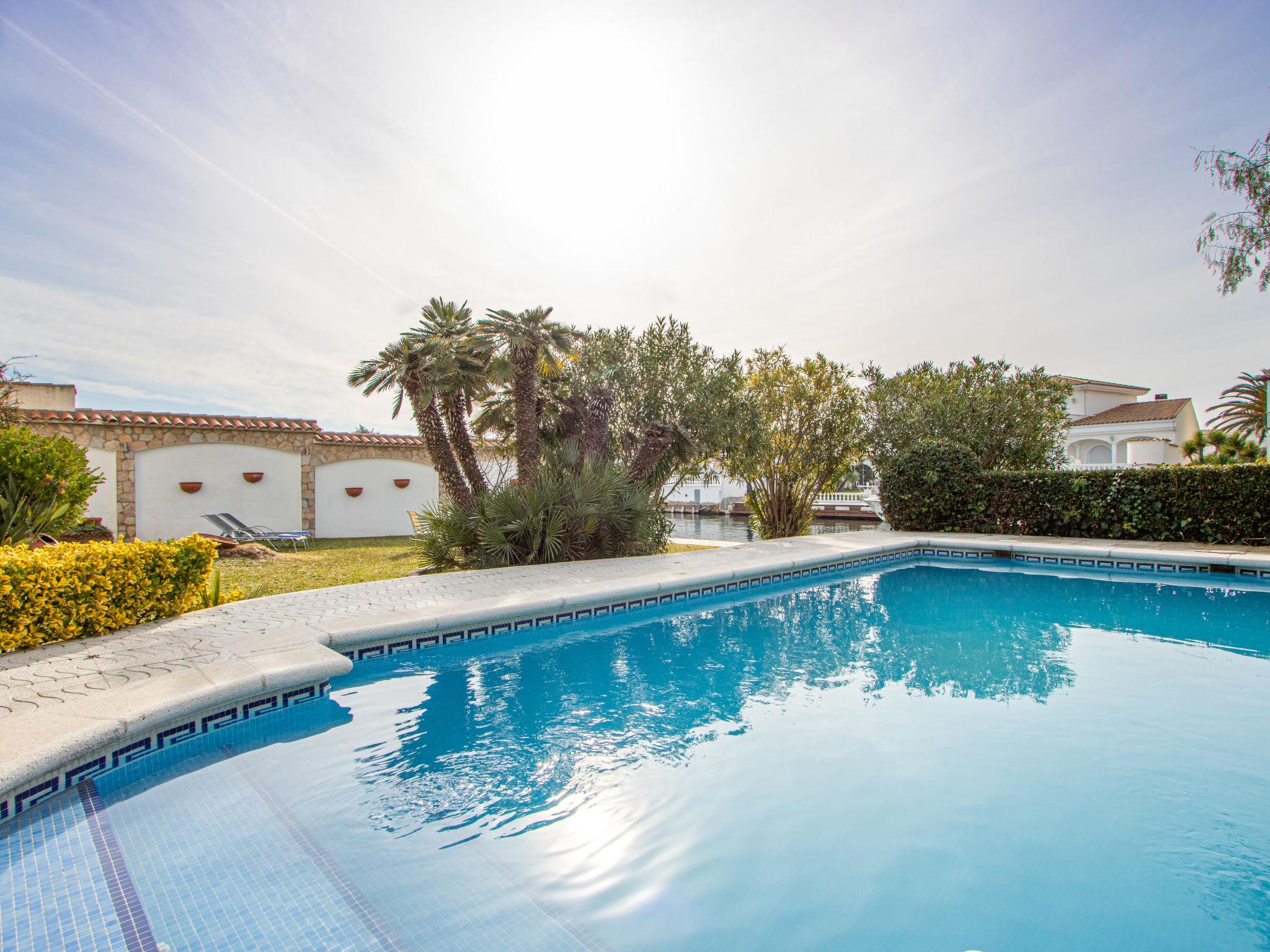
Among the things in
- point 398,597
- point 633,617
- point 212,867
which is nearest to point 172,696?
point 212,867

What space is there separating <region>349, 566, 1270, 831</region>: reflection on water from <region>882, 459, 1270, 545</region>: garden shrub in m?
3.54

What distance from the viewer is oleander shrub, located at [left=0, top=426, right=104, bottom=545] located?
21.7ft

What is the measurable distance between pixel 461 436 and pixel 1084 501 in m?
12.6

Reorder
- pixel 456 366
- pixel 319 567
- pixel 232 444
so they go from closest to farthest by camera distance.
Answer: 1. pixel 319 567
2. pixel 456 366
3. pixel 232 444

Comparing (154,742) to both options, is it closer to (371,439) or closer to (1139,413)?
(371,439)

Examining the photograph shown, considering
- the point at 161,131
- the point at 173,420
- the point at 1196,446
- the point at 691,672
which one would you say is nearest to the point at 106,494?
the point at 173,420

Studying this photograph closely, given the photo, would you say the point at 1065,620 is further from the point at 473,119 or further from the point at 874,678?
the point at 473,119

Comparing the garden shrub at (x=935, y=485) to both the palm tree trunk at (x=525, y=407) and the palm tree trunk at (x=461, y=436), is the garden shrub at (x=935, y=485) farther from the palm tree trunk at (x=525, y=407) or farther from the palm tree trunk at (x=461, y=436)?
the palm tree trunk at (x=461, y=436)

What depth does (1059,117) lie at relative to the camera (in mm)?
10023

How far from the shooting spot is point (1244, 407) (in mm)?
34344

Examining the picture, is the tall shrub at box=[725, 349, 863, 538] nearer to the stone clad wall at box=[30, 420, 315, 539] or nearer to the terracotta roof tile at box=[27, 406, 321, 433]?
the terracotta roof tile at box=[27, 406, 321, 433]

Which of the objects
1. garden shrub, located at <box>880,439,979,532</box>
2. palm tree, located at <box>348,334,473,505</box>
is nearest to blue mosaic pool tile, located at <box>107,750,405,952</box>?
palm tree, located at <box>348,334,473,505</box>

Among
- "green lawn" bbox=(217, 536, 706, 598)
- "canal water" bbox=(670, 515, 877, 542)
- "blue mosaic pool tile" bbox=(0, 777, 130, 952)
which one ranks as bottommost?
"blue mosaic pool tile" bbox=(0, 777, 130, 952)

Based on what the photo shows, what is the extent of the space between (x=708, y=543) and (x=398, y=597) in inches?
333
